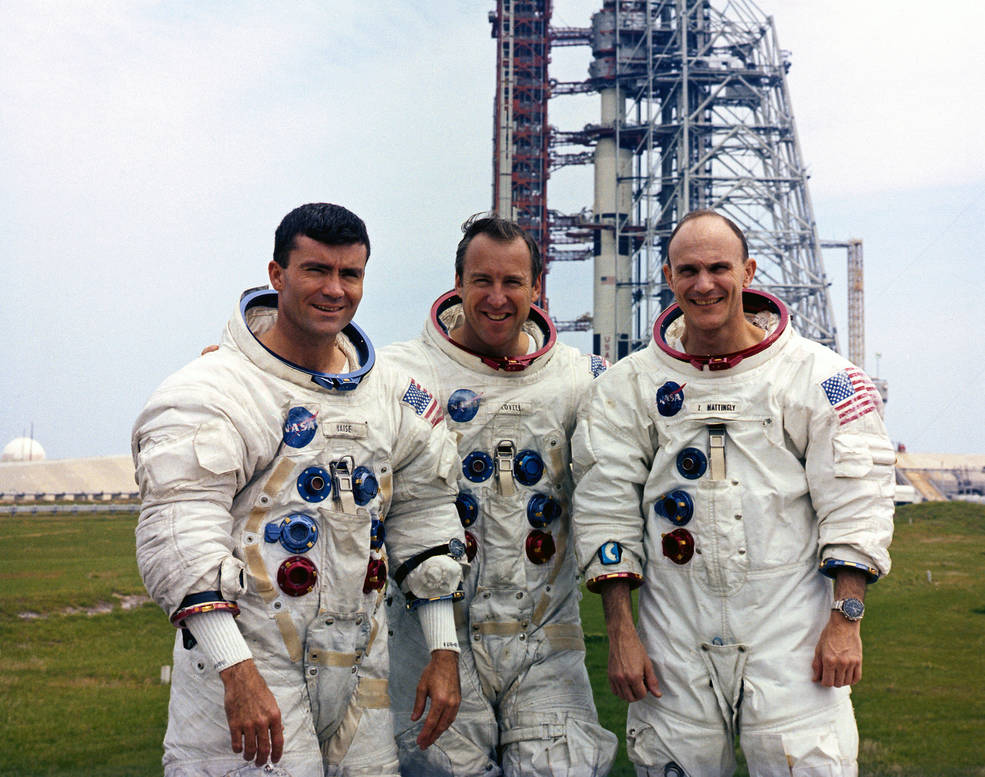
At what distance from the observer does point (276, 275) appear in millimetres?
4004

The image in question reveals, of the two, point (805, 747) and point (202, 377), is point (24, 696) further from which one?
point (805, 747)

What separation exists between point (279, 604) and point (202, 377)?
902 mm

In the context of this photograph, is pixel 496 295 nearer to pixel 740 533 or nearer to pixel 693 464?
pixel 693 464

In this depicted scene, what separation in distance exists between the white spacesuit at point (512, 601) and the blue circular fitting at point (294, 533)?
38.5 inches

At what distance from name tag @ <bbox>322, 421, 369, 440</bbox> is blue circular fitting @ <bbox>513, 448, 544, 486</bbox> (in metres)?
1.02

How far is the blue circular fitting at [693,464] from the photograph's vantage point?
4215 mm

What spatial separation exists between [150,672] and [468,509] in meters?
8.38

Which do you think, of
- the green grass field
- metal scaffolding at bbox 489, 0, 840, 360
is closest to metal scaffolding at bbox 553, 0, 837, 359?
metal scaffolding at bbox 489, 0, 840, 360

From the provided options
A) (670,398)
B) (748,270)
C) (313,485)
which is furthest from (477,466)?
(748,270)

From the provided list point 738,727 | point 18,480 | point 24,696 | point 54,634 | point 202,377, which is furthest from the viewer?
point 18,480

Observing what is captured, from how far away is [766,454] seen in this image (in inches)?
165

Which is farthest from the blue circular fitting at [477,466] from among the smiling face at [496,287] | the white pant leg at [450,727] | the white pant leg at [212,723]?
the white pant leg at [212,723]

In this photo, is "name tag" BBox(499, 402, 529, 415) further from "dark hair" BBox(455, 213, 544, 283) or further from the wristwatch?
the wristwatch

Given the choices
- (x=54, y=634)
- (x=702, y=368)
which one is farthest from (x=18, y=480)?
(x=702, y=368)
